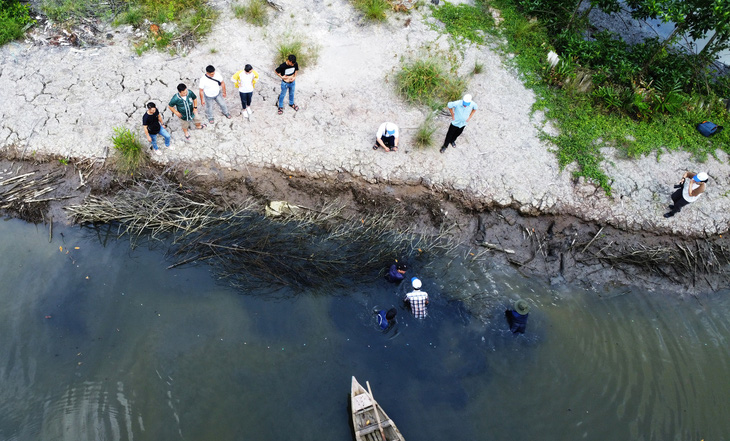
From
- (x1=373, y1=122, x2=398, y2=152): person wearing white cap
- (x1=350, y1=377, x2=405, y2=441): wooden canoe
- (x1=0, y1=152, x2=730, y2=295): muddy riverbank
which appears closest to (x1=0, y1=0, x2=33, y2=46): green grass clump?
(x1=0, y1=152, x2=730, y2=295): muddy riverbank

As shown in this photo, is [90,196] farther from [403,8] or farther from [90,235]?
[403,8]

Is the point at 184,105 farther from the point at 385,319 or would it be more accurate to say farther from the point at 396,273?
the point at 385,319

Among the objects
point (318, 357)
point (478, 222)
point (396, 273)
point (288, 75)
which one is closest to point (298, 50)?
point (288, 75)

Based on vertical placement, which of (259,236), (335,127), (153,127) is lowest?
(259,236)

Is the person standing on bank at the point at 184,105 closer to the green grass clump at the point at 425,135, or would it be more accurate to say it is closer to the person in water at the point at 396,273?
the green grass clump at the point at 425,135

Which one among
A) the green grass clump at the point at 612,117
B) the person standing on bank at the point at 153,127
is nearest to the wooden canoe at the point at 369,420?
the person standing on bank at the point at 153,127

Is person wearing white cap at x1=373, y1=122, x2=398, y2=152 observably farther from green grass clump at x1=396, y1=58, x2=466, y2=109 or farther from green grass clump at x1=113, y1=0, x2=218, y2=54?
green grass clump at x1=113, y1=0, x2=218, y2=54
